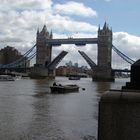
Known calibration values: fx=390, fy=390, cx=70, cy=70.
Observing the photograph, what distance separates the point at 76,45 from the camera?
15912cm

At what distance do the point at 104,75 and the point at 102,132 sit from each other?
494 ft

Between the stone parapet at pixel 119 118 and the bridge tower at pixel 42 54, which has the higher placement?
the bridge tower at pixel 42 54

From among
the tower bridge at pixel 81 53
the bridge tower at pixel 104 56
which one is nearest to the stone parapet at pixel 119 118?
the tower bridge at pixel 81 53

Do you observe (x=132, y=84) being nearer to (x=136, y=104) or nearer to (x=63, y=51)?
(x=136, y=104)

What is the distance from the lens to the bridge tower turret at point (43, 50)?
174 meters

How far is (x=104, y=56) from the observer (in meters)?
164

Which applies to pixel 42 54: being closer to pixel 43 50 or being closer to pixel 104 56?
pixel 43 50

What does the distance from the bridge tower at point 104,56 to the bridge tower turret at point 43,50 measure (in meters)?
23.9

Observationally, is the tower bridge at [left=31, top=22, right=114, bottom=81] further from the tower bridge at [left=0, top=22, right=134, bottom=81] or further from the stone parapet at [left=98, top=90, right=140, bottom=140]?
the stone parapet at [left=98, top=90, right=140, bottom=140]

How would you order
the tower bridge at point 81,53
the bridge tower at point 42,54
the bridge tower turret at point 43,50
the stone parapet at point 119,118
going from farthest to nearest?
the bridge tower turret at point 43,50 → the bridge tower at point 42,54 → the tower bridge at point 81,53 → the stone parapet at point 119,118

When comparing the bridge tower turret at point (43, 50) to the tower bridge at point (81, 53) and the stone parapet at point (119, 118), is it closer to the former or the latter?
the tower bridge at point (81, 53)

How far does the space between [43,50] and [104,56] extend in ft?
92.8

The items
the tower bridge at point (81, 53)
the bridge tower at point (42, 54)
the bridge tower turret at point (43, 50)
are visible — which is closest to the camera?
the tower bridge at point (81, 53)

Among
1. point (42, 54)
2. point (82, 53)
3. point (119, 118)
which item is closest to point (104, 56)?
point (82, 53)
